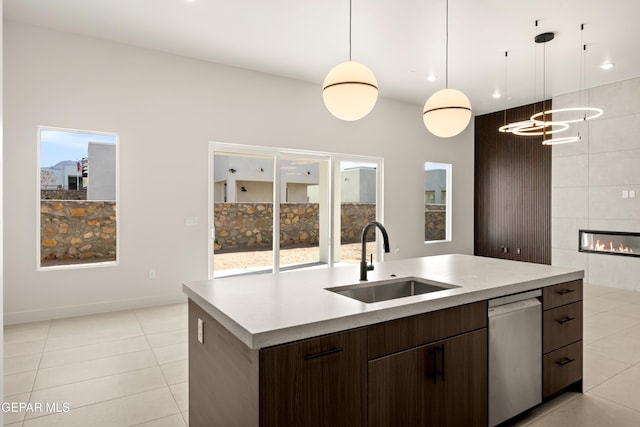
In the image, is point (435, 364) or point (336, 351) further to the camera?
point (435, 364)

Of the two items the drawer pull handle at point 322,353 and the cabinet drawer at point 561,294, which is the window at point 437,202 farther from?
the drawer pull handle at point 322,353

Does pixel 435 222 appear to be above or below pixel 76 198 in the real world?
below

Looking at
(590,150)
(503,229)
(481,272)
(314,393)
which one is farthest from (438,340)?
(503,229)

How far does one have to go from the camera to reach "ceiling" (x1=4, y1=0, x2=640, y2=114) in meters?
3.78

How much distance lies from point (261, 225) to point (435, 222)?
3.83 m

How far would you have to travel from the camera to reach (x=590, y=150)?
245 inches

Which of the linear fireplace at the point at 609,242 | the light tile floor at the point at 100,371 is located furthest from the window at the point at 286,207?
the linear fireplace at the point at 609,242

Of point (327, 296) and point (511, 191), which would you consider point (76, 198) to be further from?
point (511, 191)

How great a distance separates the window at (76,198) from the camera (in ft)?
14.1

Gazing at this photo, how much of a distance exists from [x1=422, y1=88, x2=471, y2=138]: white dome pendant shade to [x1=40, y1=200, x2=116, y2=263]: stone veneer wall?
391 centimetres

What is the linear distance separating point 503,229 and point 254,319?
7.37 meters

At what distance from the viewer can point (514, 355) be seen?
83.8 inches

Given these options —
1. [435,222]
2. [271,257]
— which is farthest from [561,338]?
[435,222]

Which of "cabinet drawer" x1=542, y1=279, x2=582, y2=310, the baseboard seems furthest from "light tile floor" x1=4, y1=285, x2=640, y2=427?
"cabinet drawer" x1=542, y1=279, x2=582, y2=310
